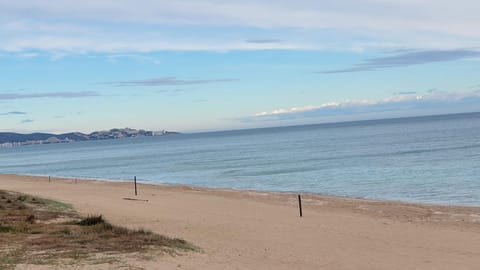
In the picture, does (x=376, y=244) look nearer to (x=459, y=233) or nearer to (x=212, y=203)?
(x=459, y=233)


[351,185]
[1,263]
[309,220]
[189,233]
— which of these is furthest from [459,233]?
[351,185]

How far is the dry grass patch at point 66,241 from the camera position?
1097 centimetres

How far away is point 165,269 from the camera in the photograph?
33.9ft

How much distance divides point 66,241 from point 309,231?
24.4ft

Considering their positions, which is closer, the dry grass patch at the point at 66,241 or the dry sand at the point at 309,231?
the dry grass patch at the point at 66,241

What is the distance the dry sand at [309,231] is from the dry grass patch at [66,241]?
3.11 ft

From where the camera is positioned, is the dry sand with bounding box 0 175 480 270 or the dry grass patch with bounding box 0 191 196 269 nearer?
the dry grass patch with bounding box 0 191 196 269

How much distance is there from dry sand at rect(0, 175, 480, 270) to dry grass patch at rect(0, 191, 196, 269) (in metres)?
0.95

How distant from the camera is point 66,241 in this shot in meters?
12.5

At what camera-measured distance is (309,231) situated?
17344 millimetres

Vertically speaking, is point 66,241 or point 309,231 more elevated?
point 66,241

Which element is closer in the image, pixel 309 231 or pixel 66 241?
pixel 66 241

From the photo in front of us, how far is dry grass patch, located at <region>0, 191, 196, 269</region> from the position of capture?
1097 centimetres

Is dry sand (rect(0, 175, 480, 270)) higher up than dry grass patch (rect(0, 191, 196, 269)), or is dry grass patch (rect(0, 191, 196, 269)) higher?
dry grass patch (rect(0, 191, 196, 269))
